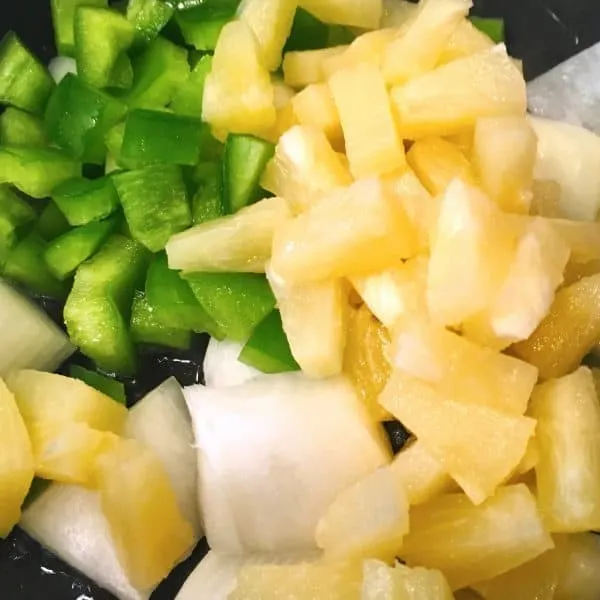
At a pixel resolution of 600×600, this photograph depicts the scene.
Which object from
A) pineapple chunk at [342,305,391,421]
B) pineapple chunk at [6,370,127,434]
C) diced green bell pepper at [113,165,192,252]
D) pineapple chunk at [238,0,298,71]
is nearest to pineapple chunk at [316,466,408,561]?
pineapple chunk at [342,305,391,421]

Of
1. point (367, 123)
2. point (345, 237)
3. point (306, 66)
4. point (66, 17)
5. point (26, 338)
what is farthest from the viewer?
point (66, 17)

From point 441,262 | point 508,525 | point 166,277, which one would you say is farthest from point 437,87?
point 508,525

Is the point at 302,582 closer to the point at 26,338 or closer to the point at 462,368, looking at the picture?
the point at 462,368

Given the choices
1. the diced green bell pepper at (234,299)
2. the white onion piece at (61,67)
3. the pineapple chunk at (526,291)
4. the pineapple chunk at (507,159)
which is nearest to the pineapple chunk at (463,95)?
the pineapple chunk at (507,159)

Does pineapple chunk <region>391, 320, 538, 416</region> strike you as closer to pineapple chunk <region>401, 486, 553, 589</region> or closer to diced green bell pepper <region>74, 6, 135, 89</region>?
pineapple chunk <region>401, 486, 553, 589</region>

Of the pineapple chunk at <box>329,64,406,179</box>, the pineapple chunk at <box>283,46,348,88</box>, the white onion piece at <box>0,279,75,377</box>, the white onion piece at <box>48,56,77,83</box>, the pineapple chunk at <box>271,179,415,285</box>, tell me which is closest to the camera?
the pineapple chunk at <box>271,179,415,285</box>

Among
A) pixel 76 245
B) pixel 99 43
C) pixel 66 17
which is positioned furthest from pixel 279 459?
pixel 66 17

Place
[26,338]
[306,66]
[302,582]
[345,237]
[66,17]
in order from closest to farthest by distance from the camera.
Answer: [302,582]
[345,237]
[26,338]
[306,66]
[66,17]
